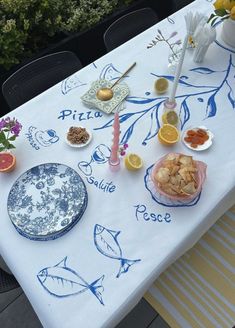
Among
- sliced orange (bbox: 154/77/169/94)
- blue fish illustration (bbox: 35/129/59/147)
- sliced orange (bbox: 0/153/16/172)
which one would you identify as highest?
sliced orange (bbox: 154/77/169/94)

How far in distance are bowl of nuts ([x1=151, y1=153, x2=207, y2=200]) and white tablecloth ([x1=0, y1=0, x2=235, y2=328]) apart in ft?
0.16

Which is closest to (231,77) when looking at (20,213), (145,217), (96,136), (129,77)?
(129,77)

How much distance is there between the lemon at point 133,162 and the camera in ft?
3.50

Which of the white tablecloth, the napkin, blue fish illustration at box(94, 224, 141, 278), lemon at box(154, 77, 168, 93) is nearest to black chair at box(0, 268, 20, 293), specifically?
the white tablecloth

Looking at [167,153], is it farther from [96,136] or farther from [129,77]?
[129,77]

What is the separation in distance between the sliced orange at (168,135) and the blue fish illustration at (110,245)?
1.25 ft

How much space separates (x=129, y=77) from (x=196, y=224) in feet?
2.32

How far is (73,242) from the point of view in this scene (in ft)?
3.10

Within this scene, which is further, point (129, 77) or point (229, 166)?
point (129, 77)

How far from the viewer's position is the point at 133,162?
1.08m

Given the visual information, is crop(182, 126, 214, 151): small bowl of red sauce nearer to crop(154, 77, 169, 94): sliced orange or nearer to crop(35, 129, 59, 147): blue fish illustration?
crop(154, 77, 169, 94): sliced orange

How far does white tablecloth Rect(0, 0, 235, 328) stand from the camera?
88 centimetres

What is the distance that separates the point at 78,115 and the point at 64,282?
637 millimetres

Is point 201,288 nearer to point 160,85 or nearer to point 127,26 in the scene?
point 160,85
